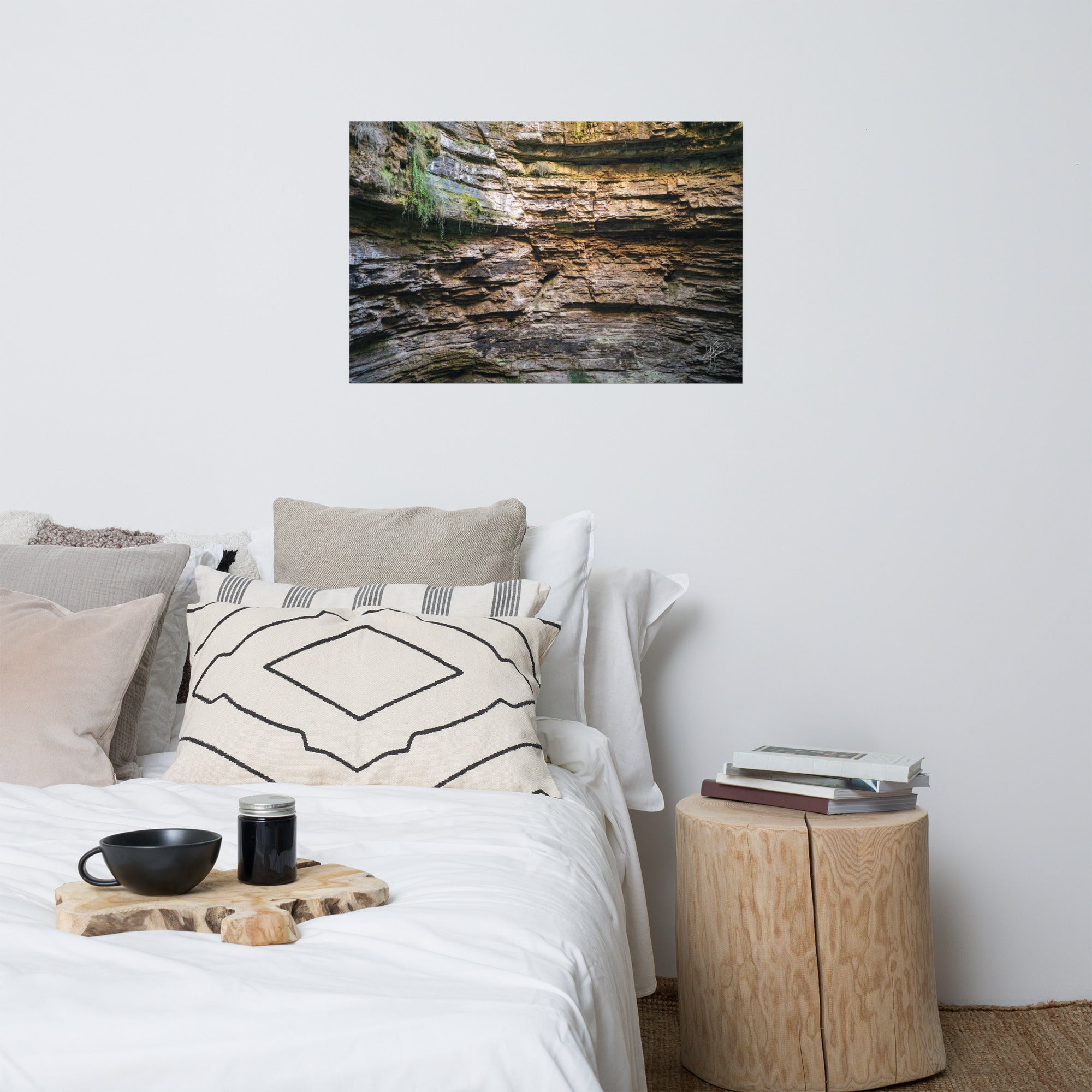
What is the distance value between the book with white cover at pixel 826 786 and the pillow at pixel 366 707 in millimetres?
504

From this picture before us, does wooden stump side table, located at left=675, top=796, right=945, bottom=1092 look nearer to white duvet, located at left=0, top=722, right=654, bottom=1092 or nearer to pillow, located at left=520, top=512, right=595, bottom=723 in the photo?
pillow, located at left=520, top=512, right=595, bottom=723

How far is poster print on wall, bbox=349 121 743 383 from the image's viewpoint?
7.40 feet

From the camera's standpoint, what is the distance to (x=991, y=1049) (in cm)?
198

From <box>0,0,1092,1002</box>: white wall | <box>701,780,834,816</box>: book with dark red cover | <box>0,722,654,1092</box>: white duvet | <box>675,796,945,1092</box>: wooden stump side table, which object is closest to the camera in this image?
<box>0,722,654,1092</box>: white duvet

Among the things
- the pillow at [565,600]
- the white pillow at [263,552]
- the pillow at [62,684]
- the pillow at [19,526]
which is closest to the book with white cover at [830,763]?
the pillow at [565,600]

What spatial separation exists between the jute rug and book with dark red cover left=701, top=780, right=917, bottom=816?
1.55 ft

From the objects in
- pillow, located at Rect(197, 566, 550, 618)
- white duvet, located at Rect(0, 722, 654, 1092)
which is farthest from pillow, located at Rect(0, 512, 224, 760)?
white duvet, located at Rect(0, 722, 654, 1092)

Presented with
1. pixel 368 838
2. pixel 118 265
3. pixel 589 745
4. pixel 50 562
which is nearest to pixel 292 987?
pixel 368 838

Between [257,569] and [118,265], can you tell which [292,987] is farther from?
[118,265]

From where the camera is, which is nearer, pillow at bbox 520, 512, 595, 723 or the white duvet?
the white duvet

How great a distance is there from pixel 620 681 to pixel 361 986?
1298 millimetres

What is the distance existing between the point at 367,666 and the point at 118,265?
1357 mm

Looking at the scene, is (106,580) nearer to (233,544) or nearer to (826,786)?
(233,544)

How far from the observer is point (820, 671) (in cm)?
225
